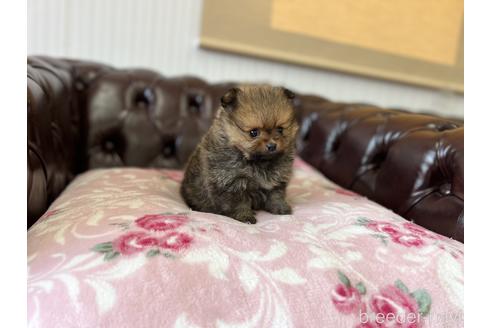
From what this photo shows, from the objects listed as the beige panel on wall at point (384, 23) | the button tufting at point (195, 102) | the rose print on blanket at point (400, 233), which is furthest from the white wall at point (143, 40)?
the rose print on blanket at point (400, 233)

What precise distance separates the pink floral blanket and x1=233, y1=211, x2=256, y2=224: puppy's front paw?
68 mm

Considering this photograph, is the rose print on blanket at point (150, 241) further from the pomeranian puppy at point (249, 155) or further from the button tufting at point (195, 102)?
the button tufting at point (195, 102)

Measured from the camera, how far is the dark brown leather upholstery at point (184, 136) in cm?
132

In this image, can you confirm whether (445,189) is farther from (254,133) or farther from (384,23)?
(384,23)

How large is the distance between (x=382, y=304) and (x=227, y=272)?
1.24 ft

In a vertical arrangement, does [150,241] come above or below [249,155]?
below

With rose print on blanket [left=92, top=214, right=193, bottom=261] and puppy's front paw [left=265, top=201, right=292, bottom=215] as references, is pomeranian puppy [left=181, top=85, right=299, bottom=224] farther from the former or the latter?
rose print on blanket [left=92, top=214, right=193, bottom=261]

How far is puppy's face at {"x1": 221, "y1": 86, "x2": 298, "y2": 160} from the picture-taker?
131 cm

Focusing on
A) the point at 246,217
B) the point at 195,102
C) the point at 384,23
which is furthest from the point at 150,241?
the point at 384,23

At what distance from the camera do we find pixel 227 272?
84 centimetres

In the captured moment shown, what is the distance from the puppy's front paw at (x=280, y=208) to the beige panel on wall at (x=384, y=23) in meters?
1.66

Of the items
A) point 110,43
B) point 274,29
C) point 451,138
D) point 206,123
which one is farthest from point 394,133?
point 110,43
